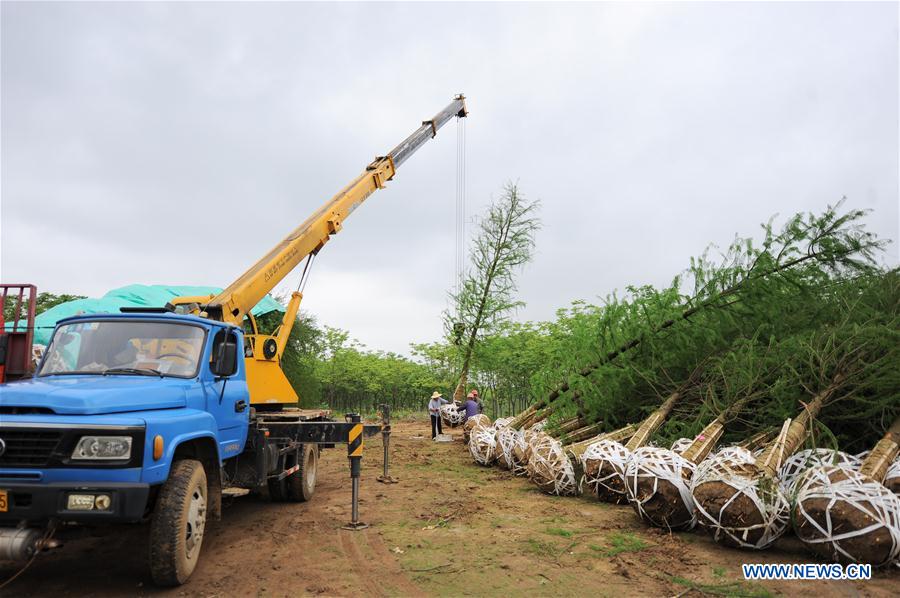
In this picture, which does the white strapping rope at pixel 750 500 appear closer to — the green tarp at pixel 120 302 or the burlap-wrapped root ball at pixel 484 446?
the burlap-wrapped root ball at pixel 484 446

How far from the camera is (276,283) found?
953 cm

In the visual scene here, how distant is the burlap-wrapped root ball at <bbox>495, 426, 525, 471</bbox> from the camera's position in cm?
1112

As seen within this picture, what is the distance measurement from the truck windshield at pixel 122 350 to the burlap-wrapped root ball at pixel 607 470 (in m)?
5.42

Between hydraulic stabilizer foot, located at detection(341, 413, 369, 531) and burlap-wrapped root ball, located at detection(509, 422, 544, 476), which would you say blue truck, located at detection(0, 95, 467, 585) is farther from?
burlap-wrapped root ball, located at detection(509, 422, 544, 476)

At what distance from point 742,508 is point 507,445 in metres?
5.87

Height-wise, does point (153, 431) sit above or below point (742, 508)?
above

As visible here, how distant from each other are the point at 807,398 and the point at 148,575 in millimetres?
7954

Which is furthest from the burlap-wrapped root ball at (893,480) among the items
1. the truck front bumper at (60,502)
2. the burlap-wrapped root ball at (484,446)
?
the truck front bumper at (60,502)

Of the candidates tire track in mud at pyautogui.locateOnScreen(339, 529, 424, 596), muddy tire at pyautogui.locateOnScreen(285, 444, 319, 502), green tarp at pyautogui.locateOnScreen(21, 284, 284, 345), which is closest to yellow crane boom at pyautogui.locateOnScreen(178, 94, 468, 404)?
muddy tire at pyautogui.locateOnScreen(285, 444, 319, 502)

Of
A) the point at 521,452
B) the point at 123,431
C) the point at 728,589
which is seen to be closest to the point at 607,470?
the point at 521,452

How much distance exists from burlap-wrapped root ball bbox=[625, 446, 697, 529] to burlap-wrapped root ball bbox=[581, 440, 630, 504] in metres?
1.06

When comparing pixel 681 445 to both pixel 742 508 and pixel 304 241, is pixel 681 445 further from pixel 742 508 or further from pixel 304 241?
pixel 304 241

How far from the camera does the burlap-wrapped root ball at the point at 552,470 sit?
8.96 metres

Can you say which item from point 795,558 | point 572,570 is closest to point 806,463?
point 795,558
